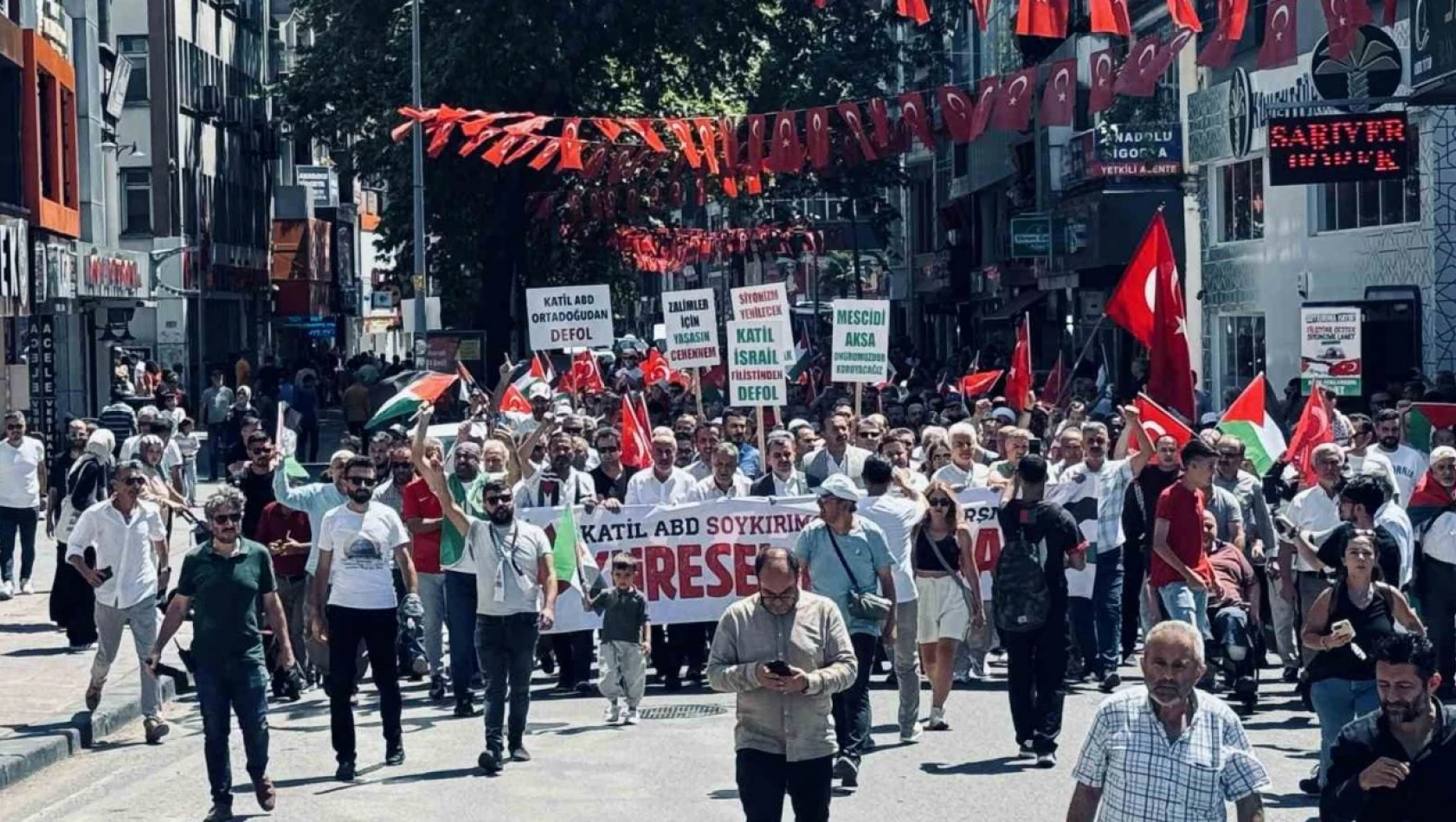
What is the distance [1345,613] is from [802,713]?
2.60 metres

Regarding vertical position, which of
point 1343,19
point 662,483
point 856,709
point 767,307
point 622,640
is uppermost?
point 1343,19

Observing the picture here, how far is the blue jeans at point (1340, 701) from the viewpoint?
1003cm

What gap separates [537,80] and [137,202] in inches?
788

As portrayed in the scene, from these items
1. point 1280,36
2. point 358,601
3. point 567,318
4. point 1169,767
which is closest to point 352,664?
point 358,601

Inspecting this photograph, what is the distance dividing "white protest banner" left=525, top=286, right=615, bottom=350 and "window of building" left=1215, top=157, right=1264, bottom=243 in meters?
11.1

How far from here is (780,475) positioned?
16359 mm

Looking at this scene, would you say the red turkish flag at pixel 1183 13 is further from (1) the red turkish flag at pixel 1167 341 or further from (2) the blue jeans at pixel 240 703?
(2) the blue jeans at pixel 240 703

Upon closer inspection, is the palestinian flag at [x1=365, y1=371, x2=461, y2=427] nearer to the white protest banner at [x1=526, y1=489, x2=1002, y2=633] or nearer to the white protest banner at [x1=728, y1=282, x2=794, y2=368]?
the white protest banner at [x1=728, y1=282, x2=794, y2=368]

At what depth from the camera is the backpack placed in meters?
12.7

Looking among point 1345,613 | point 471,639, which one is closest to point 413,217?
point 471,639

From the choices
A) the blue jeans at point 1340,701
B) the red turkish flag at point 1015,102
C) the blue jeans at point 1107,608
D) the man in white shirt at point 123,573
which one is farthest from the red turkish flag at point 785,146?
the blue jeans at point 1340,701

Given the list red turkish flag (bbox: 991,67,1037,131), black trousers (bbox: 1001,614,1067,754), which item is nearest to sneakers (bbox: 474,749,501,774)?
black trousers (bbox: 1001,614,1067,754)

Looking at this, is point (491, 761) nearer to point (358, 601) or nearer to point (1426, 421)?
point (358, 601)

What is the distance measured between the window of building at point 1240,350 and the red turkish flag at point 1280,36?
15.6 metres
